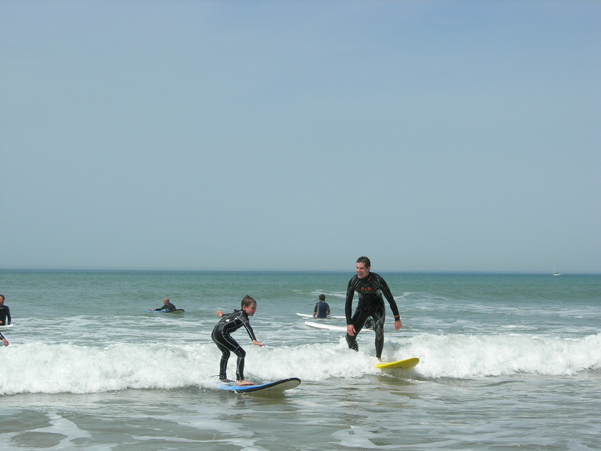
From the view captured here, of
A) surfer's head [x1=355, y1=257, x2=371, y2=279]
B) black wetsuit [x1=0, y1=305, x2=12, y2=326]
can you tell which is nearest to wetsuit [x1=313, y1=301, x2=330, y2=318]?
black wetsuit [x1=0, y1=305, x2=12, y2=326]

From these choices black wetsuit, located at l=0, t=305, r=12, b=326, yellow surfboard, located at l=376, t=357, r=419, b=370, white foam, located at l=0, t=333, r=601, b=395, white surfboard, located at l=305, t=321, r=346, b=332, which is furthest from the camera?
white surfboard, located at l=305, t=321, r=346, b=332

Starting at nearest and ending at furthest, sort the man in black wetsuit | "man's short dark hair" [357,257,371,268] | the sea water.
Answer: the sea water → "man's short dark hair" [357,257,371,268] → the man in black wetsuit

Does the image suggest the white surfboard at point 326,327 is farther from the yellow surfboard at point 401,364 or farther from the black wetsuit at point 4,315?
the black wetsuit at point 4,315

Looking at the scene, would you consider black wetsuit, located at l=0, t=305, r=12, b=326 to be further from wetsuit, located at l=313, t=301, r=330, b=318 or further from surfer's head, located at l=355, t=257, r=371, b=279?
surfer's head, located at l=355, t=257, r=371, b=279

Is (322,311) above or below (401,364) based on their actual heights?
below

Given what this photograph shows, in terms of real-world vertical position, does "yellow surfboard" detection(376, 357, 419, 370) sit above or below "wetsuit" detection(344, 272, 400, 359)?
below

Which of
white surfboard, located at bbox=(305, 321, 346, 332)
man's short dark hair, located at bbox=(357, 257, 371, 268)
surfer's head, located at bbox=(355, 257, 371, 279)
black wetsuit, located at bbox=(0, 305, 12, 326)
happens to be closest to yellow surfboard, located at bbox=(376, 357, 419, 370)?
surfer's head, located at bbox=(355, 257, 371, 279)

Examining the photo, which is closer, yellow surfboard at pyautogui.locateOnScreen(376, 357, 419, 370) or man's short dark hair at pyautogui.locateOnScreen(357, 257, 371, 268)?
man's short dark hair at pyautogui.locateOnScreen(357, 257, 371, 268)

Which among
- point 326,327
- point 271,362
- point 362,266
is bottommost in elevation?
point 326,327

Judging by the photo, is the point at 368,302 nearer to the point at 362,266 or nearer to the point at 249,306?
the point at 362,266

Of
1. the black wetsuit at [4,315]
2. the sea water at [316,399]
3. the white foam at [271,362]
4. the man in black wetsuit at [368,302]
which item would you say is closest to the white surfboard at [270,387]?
the sea water at [316,399]

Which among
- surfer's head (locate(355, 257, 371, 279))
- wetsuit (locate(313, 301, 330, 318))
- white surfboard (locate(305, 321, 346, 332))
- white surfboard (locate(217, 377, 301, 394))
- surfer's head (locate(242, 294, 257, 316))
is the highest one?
surfer's head (locate(355, 257, 371, 279))

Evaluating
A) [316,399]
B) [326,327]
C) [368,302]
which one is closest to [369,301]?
[368,302]

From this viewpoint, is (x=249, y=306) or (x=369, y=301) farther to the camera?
(x=369, y=301)
